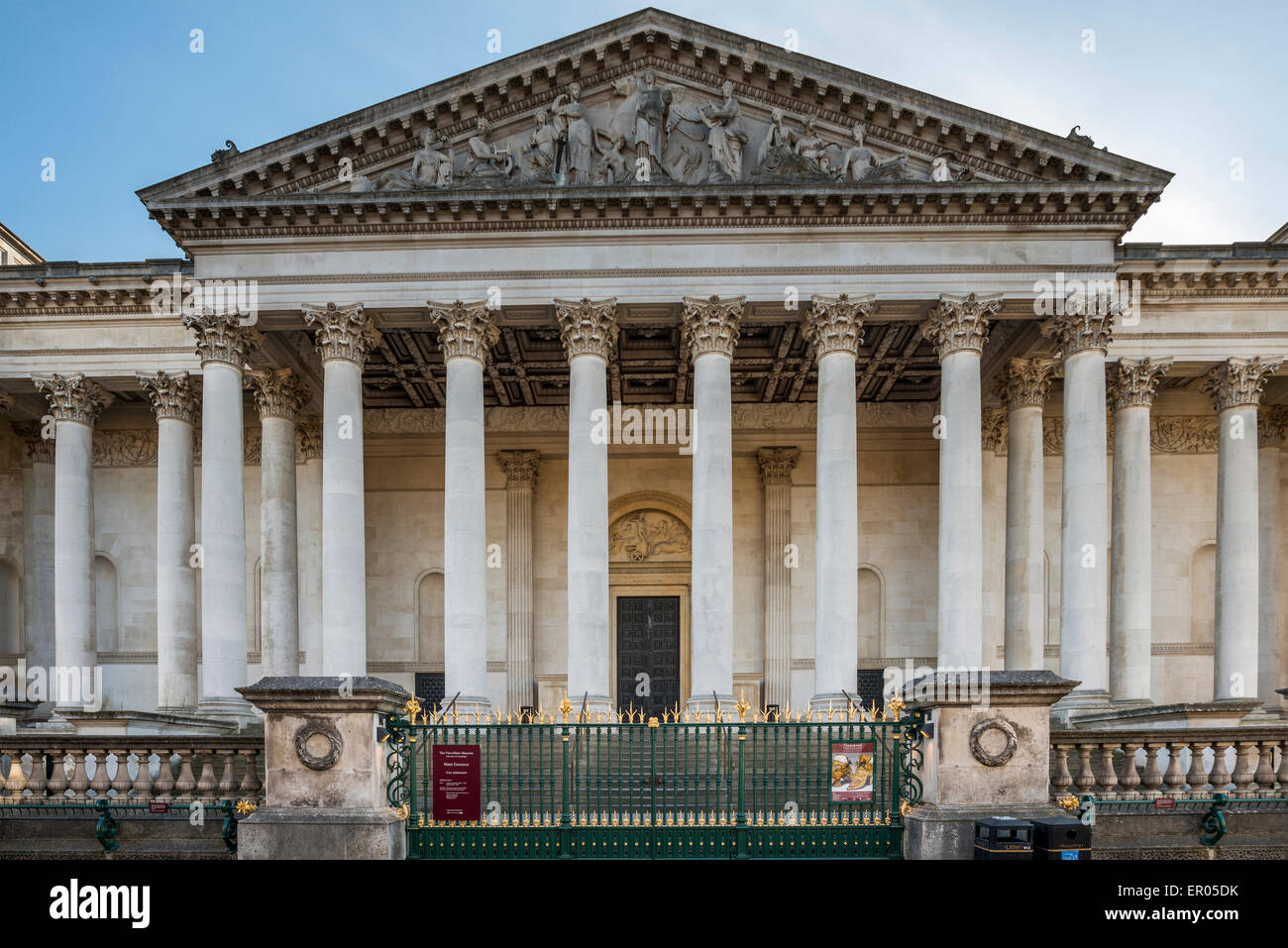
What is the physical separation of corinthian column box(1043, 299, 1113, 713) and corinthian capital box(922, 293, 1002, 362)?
1.85m

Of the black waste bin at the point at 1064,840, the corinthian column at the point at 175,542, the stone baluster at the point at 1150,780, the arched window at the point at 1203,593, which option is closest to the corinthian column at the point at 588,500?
the corinthian column at the point at 175,542

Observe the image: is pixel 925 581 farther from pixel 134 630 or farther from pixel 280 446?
pixel 134 630

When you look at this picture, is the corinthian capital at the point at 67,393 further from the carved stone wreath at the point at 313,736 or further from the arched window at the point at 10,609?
the carved stone wreath at the point at 313,736

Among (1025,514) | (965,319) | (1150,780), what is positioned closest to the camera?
(1150,780)

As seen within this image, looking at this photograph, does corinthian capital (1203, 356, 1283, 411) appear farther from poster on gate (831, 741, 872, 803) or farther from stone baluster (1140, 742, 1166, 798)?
poster on gate (831, 741, 872, 803)

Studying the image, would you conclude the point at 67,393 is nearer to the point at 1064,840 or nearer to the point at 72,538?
the point at 72,538

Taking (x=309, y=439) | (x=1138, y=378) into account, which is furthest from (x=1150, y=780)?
(x=309, y=439)

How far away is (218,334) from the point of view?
2467cm

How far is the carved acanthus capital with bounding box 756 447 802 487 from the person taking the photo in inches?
1347

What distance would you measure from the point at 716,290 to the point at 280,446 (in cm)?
1271

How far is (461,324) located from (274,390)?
22.2 feet

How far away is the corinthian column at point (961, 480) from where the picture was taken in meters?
23.5

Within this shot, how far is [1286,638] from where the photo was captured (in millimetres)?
31234
